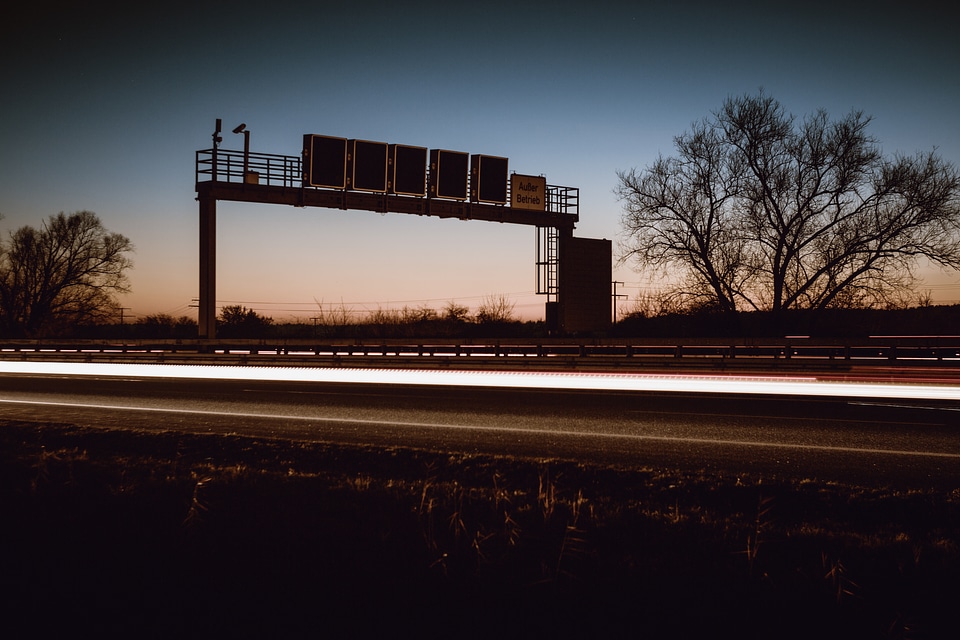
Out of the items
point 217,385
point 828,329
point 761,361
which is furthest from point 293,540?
point 828,329

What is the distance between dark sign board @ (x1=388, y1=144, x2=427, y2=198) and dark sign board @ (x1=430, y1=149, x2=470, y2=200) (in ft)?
1.62

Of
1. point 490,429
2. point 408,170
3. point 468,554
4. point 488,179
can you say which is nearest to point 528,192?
point 488,179

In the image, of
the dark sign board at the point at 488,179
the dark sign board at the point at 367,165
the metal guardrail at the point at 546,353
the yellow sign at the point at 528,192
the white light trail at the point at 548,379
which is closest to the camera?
the white light trail at the point at 548,379

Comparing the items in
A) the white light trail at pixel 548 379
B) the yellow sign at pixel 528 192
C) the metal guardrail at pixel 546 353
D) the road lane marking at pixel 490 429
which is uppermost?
the yellow sign at pixel 528 192

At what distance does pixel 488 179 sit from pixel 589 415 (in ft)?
68.2

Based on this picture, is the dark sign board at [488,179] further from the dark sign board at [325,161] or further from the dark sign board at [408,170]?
the dark sign board at [325,161]

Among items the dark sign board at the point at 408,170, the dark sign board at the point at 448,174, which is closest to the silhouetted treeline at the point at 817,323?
the dark sign board at the point at 448,174

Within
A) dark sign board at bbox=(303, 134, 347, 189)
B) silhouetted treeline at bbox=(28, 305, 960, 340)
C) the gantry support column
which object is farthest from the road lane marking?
silhouetted treeline at bbox=(28, 305, 960, 340)

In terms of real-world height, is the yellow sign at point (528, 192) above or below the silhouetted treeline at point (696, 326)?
above

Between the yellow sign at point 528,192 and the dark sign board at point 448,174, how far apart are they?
2551 mm

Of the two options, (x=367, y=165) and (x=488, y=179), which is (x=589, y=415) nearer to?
(x=367, y=165)

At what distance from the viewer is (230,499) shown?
655 centimetres

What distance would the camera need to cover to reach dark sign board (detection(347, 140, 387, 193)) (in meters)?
29.9

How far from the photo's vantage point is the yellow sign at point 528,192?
32.9 m
